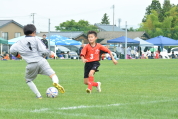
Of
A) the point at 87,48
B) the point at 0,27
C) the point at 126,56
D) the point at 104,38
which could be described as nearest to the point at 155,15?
the point at 104,38

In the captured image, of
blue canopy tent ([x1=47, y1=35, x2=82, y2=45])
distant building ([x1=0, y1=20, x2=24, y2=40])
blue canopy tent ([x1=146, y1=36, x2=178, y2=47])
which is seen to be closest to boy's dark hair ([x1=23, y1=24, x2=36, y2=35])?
blue canopy tent ([x1=47, y1=35, x2=82, y2=45])

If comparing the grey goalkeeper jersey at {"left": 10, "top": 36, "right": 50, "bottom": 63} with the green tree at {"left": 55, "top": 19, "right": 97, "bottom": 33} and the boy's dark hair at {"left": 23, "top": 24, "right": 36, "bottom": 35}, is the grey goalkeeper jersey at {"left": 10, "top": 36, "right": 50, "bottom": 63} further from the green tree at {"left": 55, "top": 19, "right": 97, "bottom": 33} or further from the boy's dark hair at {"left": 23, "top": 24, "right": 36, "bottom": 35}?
the green tree at {"left": 55, "top": 19, "right": 97, "bottom": 33}

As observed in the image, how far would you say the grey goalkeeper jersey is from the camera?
9.06 m

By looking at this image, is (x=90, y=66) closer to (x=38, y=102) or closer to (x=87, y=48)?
(x=87, y=48)

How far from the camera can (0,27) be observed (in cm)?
8438

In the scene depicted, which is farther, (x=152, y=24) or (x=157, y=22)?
(x=152, y=24)

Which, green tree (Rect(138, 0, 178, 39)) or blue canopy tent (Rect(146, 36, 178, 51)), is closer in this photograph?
blue canopy tent (Rect(146, 36, 178, 51))

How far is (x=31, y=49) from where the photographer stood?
9.07 metres

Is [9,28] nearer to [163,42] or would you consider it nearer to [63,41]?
[63,41]

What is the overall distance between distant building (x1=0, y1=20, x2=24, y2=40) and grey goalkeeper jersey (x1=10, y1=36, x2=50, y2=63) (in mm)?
76830

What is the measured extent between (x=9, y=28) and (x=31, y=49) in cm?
7782

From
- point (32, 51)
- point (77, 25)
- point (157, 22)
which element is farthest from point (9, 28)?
point (32, 51)

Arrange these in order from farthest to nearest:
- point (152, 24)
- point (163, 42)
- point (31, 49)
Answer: point (152, 24)
point (163, 42)
point (31, 49)

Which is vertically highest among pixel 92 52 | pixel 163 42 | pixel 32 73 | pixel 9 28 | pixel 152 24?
pixel 152 24
